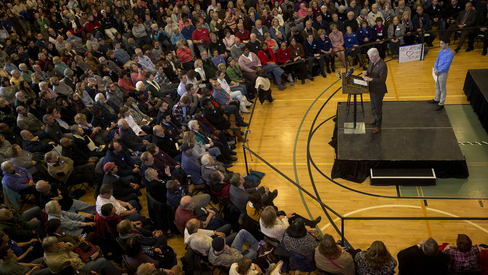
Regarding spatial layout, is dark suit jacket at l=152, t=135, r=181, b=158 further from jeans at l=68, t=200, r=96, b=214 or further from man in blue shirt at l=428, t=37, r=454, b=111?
man in blue shirt at l=428, t=37, r=454, b=111

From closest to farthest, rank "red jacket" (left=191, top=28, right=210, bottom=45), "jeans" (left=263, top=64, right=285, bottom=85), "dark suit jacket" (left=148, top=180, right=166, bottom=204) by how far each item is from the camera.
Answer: "dark suit jacket" (left=148, top=180, right=166, bottom=204) < "jeans" (left=263, top=64, right=285, bottom=85) < "red jacket" (left=191, top=28, right=210, bottom=45)

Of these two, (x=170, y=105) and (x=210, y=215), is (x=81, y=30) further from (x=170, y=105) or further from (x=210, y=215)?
(x=210, y=215)

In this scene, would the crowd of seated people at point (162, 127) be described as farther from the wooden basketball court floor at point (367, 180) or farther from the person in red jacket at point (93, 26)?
the wooden basketball court floor at point (367, 180)

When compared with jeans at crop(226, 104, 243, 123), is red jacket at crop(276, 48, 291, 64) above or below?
above

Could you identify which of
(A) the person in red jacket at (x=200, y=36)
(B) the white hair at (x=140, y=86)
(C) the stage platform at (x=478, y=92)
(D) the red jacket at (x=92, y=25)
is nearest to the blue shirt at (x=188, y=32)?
(A) the person in red jacket at (x=200, y=36)

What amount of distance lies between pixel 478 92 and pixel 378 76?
279 centimetres

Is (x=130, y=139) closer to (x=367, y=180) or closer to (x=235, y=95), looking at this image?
(x=235, y=95)

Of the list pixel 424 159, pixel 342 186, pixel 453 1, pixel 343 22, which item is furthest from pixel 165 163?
pixel 453 1

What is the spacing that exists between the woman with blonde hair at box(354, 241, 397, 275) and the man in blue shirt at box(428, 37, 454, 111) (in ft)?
15.8

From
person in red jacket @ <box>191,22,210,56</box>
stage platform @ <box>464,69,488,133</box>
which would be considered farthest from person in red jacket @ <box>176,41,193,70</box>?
stage platform @ <box>464,69,488,133</box>

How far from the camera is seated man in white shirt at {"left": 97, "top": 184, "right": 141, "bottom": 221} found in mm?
4969

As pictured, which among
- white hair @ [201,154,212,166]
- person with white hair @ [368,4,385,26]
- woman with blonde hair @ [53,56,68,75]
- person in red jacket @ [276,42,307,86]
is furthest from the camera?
person with white hair @ [368,4,385,26]

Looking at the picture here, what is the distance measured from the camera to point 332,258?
152 inches

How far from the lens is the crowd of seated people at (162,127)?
14.1ft
